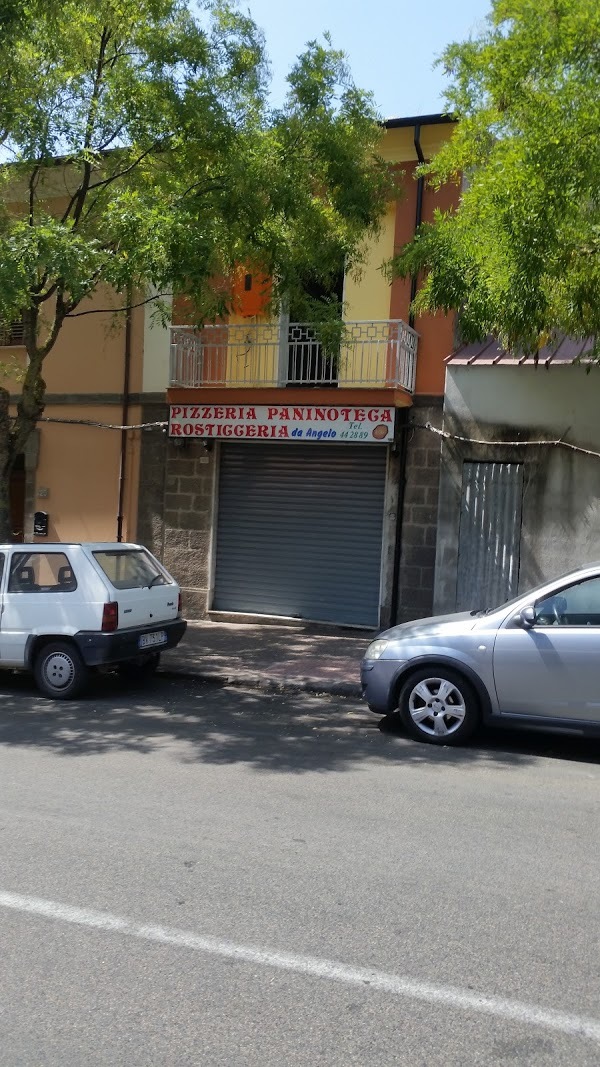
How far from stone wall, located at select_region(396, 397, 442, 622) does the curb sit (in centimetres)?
359

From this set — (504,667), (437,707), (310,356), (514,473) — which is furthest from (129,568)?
(310,356)

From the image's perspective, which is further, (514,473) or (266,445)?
(266,445)

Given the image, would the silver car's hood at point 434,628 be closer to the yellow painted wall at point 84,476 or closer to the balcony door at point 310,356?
the balcony door at point 310,356

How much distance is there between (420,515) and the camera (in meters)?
13.3

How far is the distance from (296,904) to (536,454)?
9158 millimetres

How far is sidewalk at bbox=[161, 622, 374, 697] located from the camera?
1013 cm

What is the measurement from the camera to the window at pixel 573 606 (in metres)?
7.00

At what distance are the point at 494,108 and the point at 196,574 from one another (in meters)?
8.28

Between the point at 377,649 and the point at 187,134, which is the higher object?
the point at 187,134

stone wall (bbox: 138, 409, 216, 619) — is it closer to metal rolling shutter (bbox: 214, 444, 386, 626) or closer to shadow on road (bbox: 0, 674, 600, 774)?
metal rolling shutter (bbox: 214, 444, 386, 626)

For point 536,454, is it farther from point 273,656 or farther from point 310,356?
point 273,656

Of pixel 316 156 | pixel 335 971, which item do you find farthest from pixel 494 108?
pixel 335 971

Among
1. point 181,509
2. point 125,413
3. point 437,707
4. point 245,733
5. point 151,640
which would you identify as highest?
point 125,413

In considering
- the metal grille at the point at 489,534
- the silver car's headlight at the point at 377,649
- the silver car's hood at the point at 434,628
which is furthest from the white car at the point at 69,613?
the metal grille at the point at 489,534
